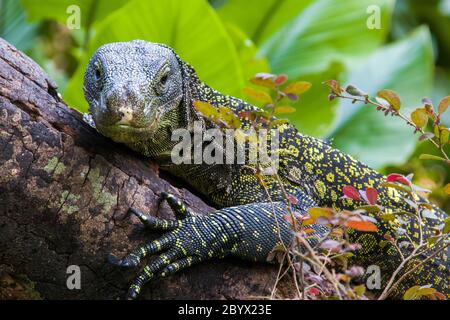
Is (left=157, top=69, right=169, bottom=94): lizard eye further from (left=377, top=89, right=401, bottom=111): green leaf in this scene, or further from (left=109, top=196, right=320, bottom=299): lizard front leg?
(left=377, top=89, right=401, bottom=111): green leaf

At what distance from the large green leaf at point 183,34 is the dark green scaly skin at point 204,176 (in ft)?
4.60

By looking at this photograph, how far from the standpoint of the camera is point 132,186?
10.4 feet

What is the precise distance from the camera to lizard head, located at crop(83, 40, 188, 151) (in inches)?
117

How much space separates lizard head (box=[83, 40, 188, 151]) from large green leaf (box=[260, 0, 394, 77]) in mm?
3508

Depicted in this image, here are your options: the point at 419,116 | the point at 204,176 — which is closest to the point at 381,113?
the point at 204,176

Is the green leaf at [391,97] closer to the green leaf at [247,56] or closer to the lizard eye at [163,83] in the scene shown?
the lizard eye at [163,83]

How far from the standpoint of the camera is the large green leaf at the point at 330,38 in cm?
Result: 689

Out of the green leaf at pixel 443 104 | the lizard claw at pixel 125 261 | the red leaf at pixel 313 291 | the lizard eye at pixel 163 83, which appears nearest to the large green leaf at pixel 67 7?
the lizard eye at pixel 163 83

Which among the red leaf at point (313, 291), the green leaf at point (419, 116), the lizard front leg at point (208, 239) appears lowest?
the red leaf at point (313, 291)

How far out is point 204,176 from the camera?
379cm

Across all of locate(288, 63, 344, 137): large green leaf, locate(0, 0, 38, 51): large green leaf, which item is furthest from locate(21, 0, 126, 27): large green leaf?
locate(288, 63, 344, 137): large green leaf

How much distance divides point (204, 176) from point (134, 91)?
931 mm
